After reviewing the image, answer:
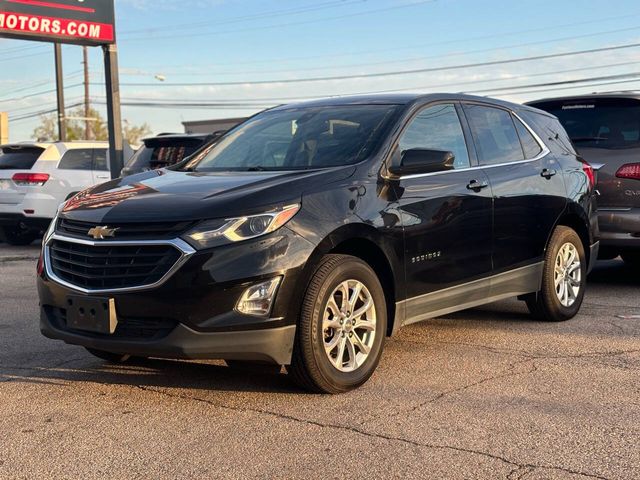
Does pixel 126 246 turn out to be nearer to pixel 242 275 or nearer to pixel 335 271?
pixel 242 275

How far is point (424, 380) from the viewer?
15.9 ft

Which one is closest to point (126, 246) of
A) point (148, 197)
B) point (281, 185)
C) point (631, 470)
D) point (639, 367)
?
point (148, 197)

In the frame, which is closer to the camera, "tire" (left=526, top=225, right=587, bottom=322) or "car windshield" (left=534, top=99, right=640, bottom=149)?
"tire" (left=526, top=225, right=587, bottom=322)

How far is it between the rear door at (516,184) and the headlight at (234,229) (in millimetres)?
2043

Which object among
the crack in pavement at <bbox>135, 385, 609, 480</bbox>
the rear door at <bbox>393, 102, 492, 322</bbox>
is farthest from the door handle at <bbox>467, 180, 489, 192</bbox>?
the crack in pavement at <bbox>135, 385, 609, 480</bbox>

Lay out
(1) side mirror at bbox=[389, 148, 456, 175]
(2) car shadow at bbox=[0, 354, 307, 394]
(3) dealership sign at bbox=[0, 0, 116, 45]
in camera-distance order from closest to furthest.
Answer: (2) car shadow at bbox=[0, 354, 307, 394], (1) side mirror at bbox=[389, 148, 456, 175], (3) dealership sign at bbox=[0, 0, 116, 45]

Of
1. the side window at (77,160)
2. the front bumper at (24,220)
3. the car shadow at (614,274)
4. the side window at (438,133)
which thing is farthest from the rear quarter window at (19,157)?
the side window at (438,133)

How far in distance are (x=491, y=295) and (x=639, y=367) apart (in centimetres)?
111

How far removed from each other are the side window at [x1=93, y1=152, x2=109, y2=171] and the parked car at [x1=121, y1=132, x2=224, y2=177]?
3673 mm

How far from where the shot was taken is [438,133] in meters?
5.52

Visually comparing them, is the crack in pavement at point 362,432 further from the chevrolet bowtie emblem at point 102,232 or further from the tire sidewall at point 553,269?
the tire sidewall at point 553,269

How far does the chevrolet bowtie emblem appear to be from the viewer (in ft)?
14.1

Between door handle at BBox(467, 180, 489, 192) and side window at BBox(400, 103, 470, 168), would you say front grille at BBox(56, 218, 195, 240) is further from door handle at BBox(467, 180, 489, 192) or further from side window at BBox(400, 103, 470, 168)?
door handle at BBox(467, 180, 489, 192)

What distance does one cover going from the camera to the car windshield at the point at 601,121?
26.0ft
